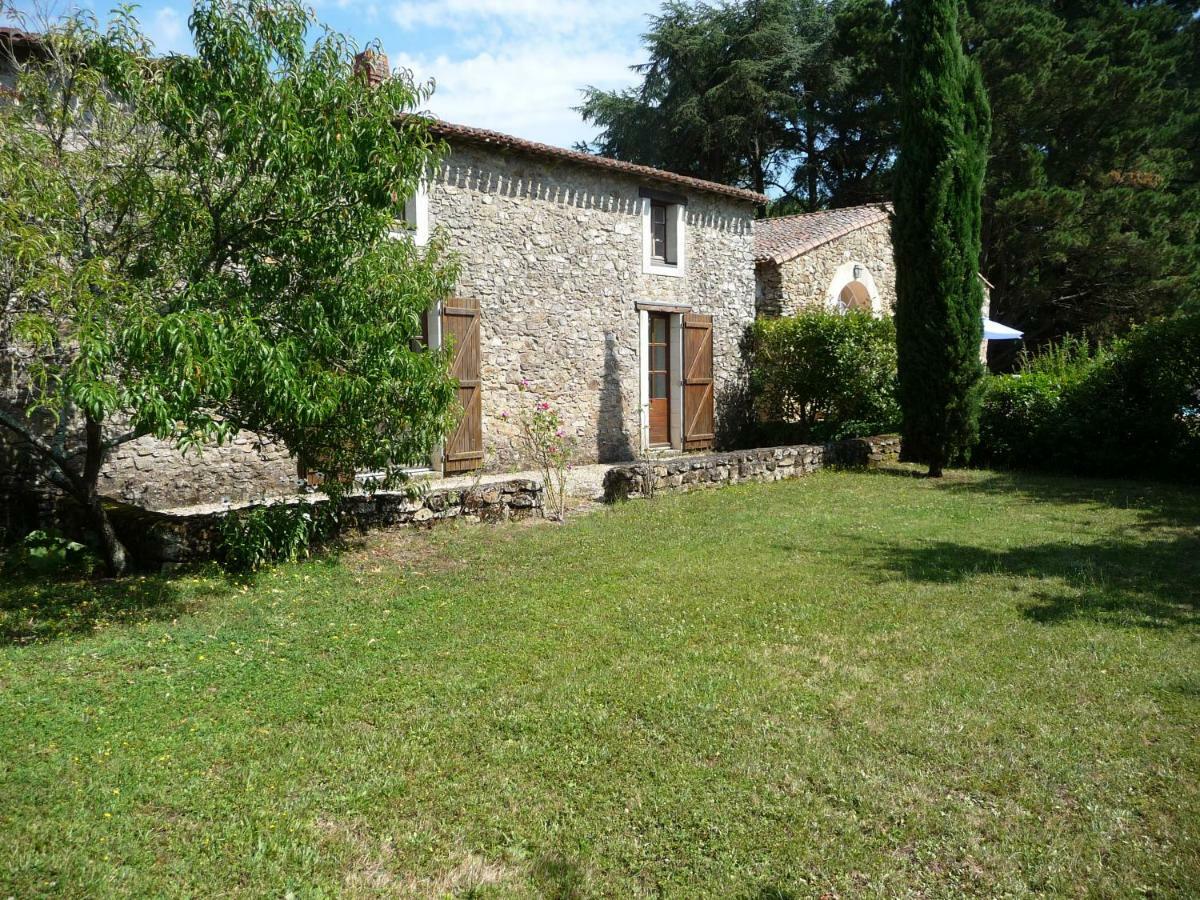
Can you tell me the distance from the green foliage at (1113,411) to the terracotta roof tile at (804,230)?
4.44 m

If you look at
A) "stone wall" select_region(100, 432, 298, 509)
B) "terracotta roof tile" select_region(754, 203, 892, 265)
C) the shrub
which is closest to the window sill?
"terracotta roof tile" select_region(754, 203, 892, 265)

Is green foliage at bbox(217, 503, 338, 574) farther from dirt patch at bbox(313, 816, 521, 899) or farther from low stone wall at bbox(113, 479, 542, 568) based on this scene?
dirt patch at bbox(313, 816, 521, 899)

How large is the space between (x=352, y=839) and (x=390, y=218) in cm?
439

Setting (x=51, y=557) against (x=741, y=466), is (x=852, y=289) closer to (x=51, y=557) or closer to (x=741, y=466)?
(x=741, y=466)

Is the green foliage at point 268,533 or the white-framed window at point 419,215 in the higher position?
the white-framed window at point 419,215

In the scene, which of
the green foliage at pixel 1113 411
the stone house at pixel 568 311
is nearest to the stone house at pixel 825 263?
the stone house at pixel 568 311

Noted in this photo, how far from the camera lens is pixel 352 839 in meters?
2.78

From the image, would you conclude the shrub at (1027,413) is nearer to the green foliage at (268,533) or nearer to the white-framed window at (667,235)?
the white-framed window at (667,235)

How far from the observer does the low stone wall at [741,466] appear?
30.4 feet

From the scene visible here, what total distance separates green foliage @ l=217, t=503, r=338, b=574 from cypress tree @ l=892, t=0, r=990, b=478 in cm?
793

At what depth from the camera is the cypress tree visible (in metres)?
10.4

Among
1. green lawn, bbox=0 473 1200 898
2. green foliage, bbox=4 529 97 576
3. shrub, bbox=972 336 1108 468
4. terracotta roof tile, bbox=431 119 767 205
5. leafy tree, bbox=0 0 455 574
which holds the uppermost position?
terracotta roof tile, bbox=431 119 767 205

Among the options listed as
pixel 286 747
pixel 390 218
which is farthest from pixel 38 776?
pixel 390 218

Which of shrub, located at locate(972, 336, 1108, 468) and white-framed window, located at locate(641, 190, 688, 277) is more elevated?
white-framed window, located at locate(641, 190, 688, 277)
